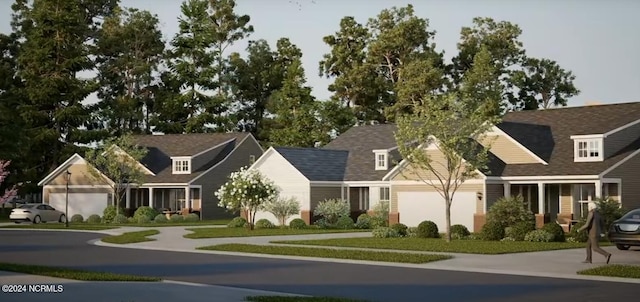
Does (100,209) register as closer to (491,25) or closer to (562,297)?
(491,25)

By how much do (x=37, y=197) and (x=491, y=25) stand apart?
5251 cm

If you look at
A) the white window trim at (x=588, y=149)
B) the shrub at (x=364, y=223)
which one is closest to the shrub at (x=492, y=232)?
the white window trim at (x=588, y=149)

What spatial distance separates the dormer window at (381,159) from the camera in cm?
5531

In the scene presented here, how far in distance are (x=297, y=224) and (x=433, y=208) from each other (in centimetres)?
723

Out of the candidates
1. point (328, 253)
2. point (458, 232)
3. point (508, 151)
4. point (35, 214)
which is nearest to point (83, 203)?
point (35, 214)

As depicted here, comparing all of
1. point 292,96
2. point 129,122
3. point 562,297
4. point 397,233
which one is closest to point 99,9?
point 129,122

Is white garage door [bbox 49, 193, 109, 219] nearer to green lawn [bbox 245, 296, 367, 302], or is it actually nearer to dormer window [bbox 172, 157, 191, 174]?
dormer window [bbox 172, 157, 191, 174]

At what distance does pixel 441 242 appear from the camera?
3506 cm

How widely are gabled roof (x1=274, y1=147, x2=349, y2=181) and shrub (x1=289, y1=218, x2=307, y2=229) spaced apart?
4397mm

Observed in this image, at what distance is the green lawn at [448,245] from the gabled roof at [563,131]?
9181 millimetres

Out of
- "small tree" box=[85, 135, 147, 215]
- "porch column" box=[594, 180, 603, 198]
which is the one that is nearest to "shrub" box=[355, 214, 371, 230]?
"porch column" box=[594, 180, 603, 198]

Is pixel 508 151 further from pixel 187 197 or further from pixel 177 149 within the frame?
pixel 177 149

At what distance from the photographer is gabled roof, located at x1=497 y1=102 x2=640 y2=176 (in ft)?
143

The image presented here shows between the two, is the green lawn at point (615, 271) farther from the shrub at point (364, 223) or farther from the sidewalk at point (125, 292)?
the shrub at point (364, 223)
